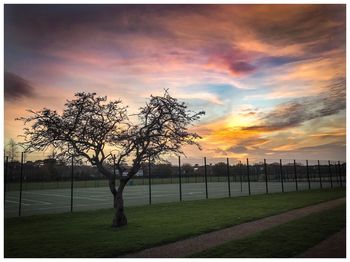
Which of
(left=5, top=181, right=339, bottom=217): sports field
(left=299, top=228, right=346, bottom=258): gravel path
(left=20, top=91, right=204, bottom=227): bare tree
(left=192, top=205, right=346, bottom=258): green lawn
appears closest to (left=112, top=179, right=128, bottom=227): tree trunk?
(left=20, top=91, right=204, bottom=227): bare tree

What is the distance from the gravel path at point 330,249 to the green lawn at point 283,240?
145mm

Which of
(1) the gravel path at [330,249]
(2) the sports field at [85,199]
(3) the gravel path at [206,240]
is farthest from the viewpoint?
(2) the sports field at [85,199]

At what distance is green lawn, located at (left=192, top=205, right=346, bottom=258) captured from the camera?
23.2 feet

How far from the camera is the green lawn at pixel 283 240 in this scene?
7.07 m

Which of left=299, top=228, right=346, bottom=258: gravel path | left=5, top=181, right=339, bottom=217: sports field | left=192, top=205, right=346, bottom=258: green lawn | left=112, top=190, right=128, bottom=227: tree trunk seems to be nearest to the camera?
left=299, top=228, right=346, bottom=258: gravel path

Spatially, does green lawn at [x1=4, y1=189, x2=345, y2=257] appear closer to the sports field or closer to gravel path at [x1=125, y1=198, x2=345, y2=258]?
gravel path at [x1=125, y1=198, x2=345, y2=258]

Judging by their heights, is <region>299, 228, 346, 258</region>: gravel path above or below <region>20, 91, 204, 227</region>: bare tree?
below

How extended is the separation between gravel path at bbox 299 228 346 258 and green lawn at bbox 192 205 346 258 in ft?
0.48

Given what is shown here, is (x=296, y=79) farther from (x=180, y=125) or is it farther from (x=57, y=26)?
(x=57, y=26)

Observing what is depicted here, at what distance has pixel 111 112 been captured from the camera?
11859mm

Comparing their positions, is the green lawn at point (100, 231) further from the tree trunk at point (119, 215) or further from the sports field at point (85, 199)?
the sports field at point (85, 199)

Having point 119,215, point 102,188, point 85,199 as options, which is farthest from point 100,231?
point 102,188

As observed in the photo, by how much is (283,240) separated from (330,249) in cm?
112

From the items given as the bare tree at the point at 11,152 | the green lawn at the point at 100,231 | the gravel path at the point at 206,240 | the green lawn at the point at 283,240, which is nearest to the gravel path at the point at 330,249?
the green lawn at the point at 283,240
